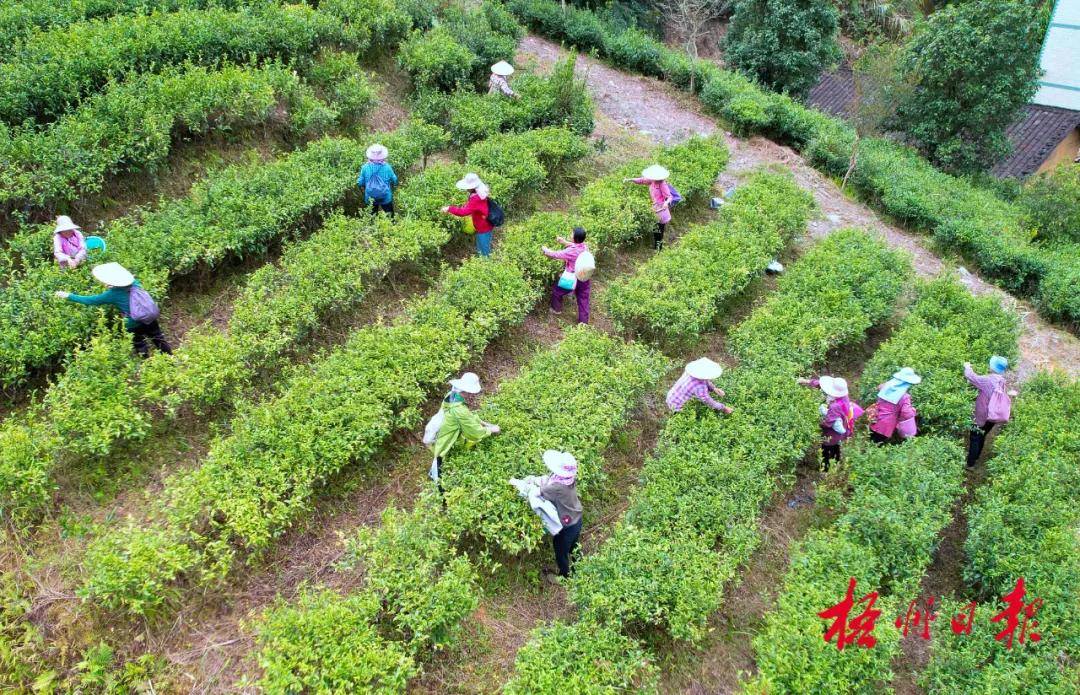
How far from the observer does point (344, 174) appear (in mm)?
10570

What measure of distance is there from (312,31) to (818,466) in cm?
1141

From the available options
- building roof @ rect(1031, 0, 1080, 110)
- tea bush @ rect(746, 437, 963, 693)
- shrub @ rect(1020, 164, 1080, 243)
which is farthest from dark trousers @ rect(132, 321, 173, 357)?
building roof @ rect(1031, 0, 1080, 110)

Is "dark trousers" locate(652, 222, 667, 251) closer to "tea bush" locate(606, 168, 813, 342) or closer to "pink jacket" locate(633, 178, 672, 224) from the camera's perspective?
"pink jacket" locate(633, 178, 672, 224)

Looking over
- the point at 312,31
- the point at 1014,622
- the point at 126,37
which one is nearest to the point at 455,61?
the point at 312,31

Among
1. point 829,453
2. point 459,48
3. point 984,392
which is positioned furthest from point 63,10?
point 984,392

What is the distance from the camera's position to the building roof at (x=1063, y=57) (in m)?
23.9

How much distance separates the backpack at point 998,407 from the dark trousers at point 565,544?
5773 millimetres

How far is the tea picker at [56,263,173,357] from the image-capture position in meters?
7.37

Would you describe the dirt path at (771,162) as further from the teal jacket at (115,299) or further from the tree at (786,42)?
the teal jacket at (115,299)

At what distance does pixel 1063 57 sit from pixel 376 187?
26.4 metres

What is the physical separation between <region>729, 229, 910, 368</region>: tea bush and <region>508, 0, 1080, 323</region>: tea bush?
3.39 metres

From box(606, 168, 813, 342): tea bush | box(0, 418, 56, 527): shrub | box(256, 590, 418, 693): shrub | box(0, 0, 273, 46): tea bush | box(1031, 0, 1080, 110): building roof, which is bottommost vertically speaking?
box(0, 418, 56, 527): shrub

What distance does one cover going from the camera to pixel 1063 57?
24250 mm

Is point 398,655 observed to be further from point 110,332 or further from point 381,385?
point 110,332
